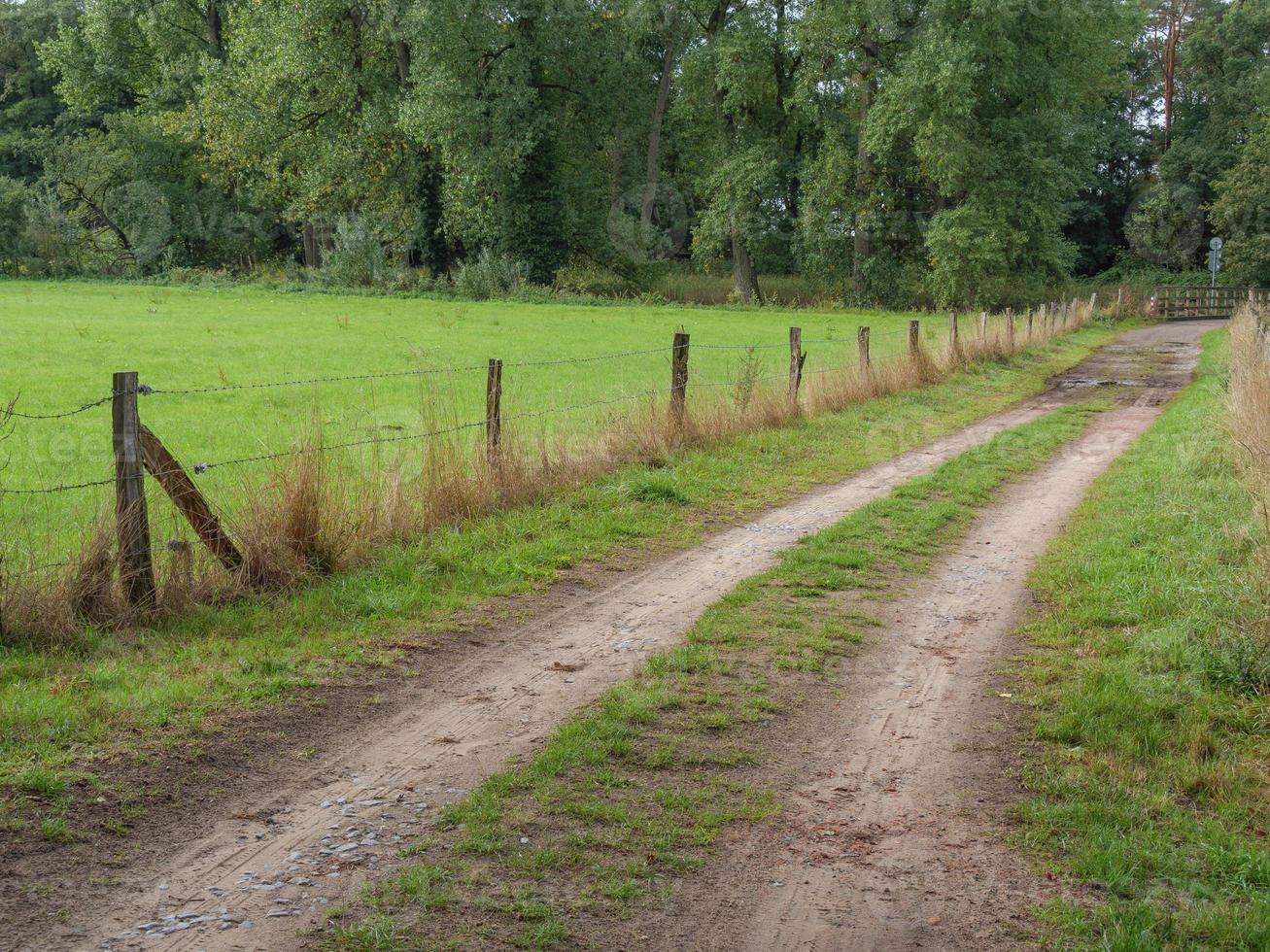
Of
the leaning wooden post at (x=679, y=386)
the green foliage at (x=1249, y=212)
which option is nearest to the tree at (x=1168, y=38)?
the green foliage at (x=1249, y=212)

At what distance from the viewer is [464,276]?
151 ft

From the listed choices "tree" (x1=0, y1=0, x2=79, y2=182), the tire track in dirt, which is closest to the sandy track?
the tire track in dirt

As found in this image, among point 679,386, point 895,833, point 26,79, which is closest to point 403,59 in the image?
point 26,79

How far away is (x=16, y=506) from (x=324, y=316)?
24926 mm

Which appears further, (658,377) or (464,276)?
(464,276)

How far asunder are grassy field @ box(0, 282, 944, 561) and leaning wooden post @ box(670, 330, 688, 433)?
68cm

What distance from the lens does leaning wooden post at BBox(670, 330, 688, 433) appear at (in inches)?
552

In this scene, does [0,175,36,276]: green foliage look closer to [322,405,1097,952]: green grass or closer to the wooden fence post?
the wooden fence post

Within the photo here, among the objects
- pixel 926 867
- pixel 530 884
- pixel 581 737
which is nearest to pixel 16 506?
pixel 581 737

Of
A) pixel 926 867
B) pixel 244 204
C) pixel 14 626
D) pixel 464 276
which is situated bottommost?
pixel 926 867

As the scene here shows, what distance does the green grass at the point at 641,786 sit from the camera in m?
4.23

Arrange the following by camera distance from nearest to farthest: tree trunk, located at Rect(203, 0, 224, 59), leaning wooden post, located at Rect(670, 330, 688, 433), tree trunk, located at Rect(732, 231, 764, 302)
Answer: leaning wooden post, located at Rect(670, 330, 688, 433) < tree trunk, located at Rect(732, 231, 764, 302) < tree trunk, located at Rect(203, 0, 224, 59)

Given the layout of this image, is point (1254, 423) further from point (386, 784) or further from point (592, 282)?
point (592, 282)

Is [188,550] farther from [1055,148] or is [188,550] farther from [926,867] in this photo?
[1055,148]
